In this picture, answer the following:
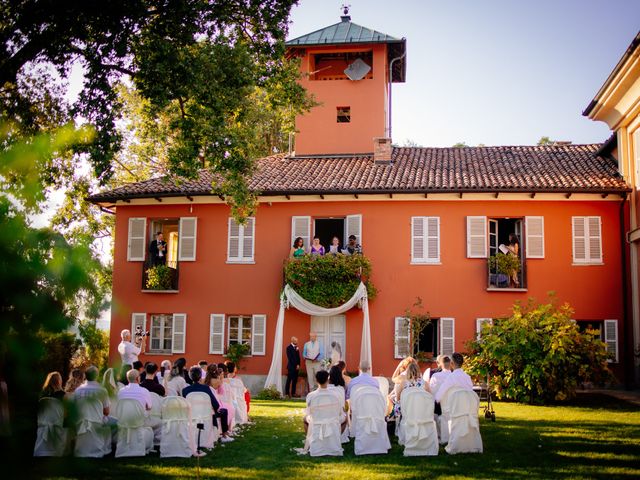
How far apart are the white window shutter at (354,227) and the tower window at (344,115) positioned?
5748 mm

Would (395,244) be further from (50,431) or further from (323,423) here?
(50,431)

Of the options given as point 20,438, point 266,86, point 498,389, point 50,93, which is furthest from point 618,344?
point 20,438

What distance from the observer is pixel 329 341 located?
21.2m

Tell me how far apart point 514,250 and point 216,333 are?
9643 mm

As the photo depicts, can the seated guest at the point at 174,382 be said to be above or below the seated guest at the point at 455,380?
below

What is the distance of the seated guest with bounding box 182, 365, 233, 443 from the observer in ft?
34.1

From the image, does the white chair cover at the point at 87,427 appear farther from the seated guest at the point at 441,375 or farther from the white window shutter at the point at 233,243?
the white window shutter at the point at 233,243

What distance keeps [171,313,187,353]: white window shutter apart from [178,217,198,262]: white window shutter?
1.85 m

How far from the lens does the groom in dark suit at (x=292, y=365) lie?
1981 cm

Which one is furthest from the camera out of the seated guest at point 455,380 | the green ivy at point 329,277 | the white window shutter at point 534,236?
the white window shutter at point 534,236

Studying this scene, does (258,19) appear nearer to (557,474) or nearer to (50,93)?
(50,93)

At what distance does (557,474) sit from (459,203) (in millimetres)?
13476

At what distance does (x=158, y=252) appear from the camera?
886 inches

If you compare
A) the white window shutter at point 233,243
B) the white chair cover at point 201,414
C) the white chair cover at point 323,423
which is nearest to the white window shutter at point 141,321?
the white window shutter at point 233,243
